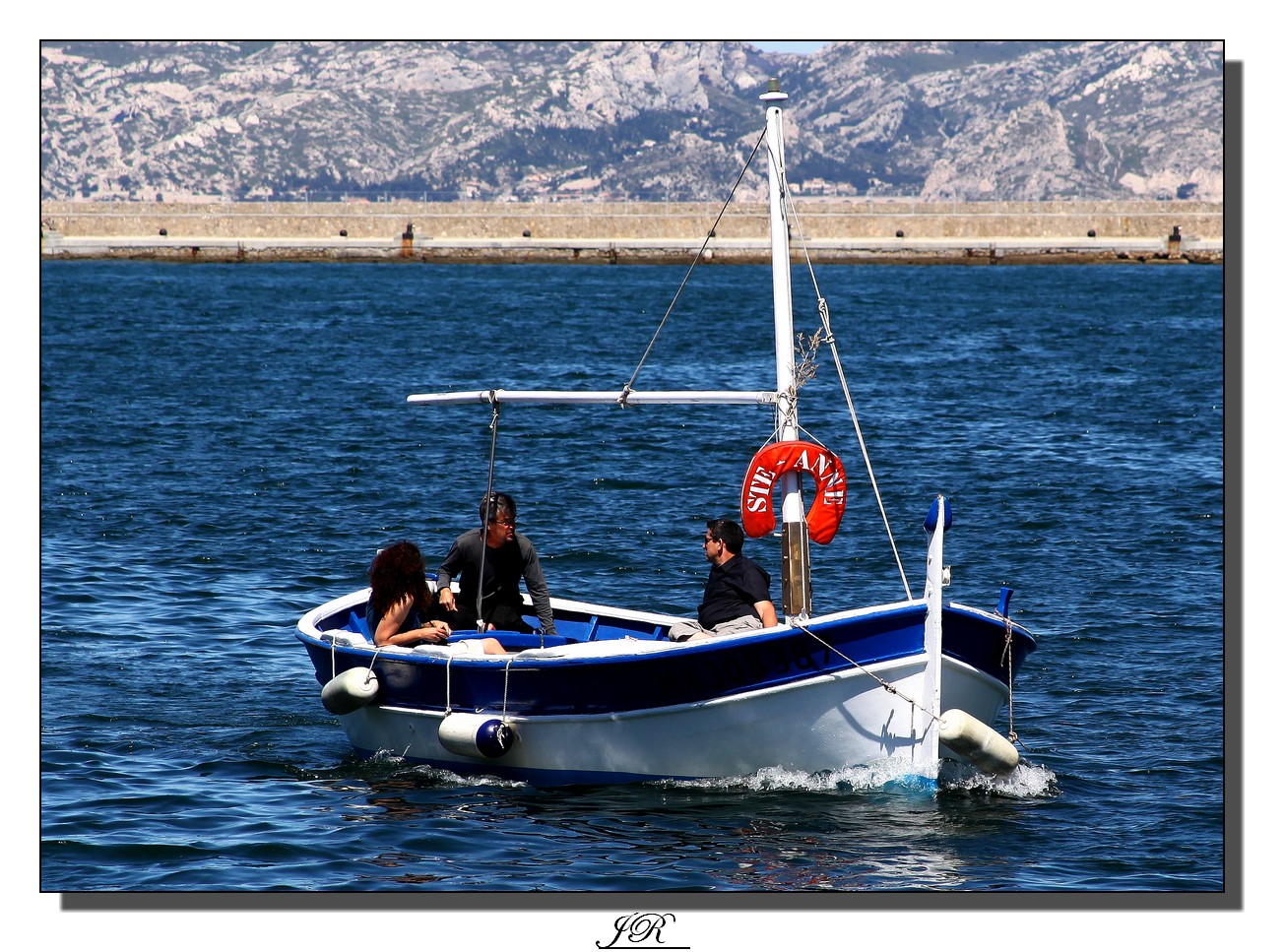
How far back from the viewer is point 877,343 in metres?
52.7

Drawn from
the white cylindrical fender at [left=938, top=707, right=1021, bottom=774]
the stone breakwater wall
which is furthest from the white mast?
the stone breakwater wall

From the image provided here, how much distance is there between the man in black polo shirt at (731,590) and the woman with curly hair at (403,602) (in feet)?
5.86

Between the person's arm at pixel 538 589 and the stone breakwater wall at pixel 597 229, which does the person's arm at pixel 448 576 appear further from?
the stone breakwater wall at pixel 597 229

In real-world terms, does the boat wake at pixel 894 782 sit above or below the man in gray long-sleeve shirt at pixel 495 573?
below

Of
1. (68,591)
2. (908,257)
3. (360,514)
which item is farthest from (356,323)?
(908,257)

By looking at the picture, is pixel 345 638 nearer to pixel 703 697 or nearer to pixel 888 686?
pixel 703 697

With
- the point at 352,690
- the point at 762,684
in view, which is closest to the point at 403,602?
the point at 352,690

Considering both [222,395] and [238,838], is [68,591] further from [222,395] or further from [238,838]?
[222,395]

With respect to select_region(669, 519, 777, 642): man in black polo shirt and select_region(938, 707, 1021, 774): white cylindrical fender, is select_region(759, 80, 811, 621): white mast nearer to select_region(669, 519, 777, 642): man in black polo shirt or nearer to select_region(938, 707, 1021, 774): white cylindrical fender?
select_region(669, 519, 777, 642): man in black polo shirt

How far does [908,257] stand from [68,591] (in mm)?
83940

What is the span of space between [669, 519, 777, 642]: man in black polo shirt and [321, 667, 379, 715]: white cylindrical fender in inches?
98.9

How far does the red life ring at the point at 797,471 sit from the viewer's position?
11711 millimetres

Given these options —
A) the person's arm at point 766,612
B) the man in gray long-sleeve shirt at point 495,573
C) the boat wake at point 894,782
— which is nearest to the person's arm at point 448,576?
the man in gray long-sleeve shirt at point 495,573

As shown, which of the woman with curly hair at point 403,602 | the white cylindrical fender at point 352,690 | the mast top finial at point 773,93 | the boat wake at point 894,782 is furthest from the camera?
the woman with curly hair at point 403,602
